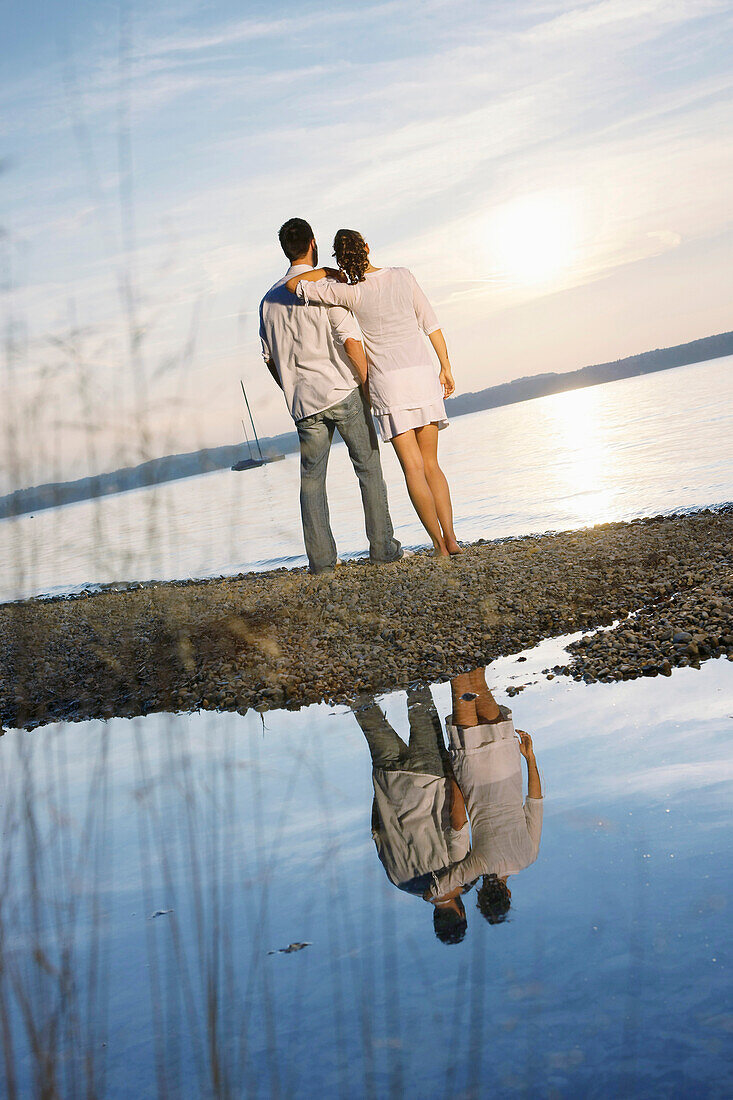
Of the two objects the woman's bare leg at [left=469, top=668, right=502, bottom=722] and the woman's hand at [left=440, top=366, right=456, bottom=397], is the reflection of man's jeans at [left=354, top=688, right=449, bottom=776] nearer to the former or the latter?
the woman's bare leg at [left=469, top=668, right=502, bottom=722]

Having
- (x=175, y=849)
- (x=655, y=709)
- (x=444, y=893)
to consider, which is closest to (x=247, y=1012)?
(x=444, y=893)

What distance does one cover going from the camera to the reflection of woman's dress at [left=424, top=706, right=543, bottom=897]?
228 centimetres

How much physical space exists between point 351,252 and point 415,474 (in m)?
1.59

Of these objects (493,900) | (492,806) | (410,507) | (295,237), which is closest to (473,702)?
(492,806)

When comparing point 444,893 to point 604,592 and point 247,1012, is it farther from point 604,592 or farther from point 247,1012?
point 604,592

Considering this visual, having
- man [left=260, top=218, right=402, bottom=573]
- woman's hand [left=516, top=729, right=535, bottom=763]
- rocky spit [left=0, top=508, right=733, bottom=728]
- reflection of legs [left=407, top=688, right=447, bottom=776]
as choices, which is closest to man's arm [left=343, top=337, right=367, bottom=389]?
man [left=260, top=218, right=402, bottom=573]

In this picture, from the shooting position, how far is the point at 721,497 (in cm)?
925

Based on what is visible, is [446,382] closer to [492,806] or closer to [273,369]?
[273,369]

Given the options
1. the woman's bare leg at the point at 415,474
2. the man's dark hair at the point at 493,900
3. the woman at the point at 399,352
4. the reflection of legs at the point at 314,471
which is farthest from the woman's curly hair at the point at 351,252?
the man's dark hair at the point at 493,900

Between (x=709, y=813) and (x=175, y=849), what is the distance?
151cm

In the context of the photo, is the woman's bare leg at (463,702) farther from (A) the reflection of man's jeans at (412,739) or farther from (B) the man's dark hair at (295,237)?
(B) the man's dark hair at (295,237)

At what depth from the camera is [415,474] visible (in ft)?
21.3

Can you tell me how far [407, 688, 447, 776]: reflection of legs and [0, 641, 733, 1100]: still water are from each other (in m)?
0.18

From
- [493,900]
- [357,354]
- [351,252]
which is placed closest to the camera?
[493,900]
